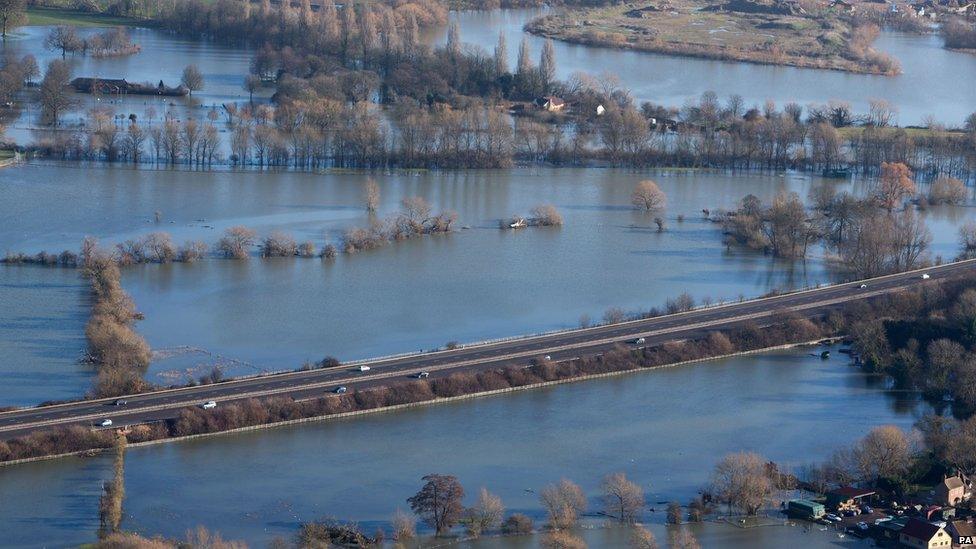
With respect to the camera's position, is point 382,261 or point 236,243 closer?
point 236,243

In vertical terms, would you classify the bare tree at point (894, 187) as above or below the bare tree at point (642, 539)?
above

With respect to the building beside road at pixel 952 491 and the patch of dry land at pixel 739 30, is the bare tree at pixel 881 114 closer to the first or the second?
the patch of dry land at pixel 739 30

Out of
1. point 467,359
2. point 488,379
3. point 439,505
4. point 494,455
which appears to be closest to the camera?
point 439,505

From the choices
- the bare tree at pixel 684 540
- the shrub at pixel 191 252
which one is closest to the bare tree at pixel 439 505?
the bare tree at pixel 684 540

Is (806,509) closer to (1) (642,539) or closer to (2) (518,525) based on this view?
(1) (642,539)

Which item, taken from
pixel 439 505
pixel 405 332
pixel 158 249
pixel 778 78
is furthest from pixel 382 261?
pixel 778 78

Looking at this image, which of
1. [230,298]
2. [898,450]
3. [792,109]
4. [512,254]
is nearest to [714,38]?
[792,109]

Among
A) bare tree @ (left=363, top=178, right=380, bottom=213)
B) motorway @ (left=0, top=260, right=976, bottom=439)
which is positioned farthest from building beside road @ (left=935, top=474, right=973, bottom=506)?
bare tree @ (left=363, top=178, right=380, bottom=213)
